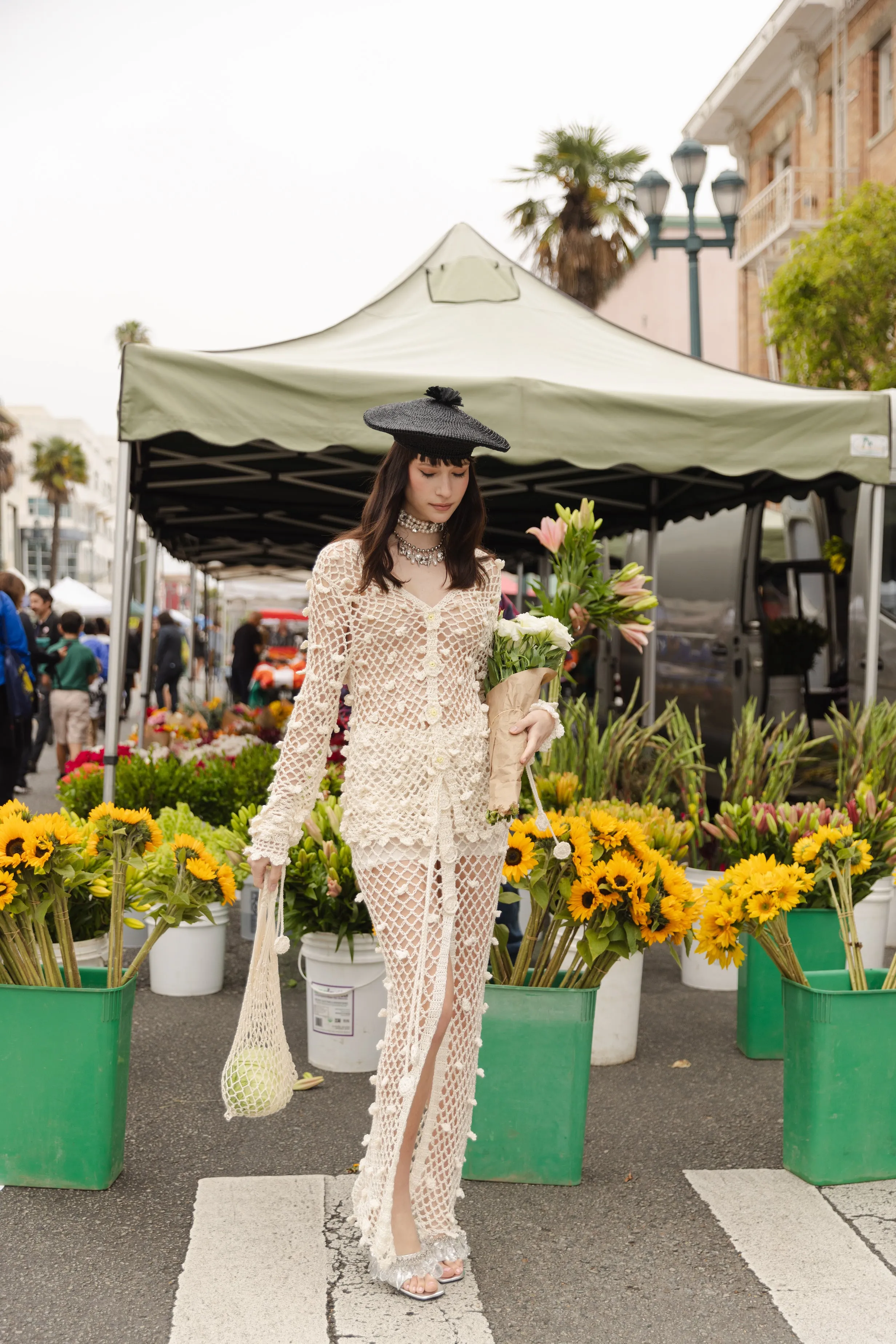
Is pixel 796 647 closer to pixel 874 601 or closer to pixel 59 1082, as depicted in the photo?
pixel 874 601

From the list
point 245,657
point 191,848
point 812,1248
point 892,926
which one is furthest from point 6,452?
point 812,1248

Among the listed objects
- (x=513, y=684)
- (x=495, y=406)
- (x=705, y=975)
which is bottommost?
(x=705, y=975)

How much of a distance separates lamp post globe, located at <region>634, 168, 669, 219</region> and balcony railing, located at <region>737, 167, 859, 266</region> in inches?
278

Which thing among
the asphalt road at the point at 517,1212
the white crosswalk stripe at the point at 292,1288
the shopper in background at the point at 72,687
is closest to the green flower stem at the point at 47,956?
the asphalt road at the point at 517,1212

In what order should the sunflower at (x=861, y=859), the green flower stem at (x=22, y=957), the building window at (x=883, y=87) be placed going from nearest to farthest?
the green flower stem at (x=22, y=957) < the sunflower at (x=861, y=859) < the building window at (x=883, y=87)

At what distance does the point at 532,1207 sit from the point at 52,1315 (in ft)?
4.00

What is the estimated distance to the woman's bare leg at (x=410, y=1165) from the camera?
A: 2.72 m

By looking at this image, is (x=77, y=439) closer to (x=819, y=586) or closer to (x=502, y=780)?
(x=819, y=586)

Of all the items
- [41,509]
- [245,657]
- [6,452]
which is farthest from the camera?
[41,509]

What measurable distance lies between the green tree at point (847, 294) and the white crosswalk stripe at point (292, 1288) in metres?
12.0

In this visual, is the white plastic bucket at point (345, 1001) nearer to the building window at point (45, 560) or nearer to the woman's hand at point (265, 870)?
the woman's hand at point (265, 870)

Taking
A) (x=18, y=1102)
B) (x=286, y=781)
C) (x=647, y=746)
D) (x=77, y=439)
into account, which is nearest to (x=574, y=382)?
(x=647, y=746)

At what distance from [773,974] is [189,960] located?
7.85ft

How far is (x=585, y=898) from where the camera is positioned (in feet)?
11.1
